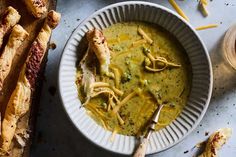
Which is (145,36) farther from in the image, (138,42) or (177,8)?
(177,8)

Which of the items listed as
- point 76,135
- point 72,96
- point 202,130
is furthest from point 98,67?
point 202,130

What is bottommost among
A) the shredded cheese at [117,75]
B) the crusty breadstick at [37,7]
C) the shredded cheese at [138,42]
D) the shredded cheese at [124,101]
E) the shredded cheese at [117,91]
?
the shredded cheese at [124,101]

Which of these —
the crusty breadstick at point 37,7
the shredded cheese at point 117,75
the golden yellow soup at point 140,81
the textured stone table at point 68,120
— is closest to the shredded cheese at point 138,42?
the golden yellow soup at point 140,81

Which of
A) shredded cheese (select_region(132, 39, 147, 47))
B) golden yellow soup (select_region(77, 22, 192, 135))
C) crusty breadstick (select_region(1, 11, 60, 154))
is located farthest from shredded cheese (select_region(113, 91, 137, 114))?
crusty breadstick (select_region(1, 11, 60, 154))

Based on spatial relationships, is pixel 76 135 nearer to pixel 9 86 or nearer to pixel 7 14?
pixel 9 86

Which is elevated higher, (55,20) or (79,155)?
(55,20)

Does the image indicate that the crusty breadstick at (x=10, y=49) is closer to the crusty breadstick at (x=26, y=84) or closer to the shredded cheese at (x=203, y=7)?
the crusty breadstick at (x=26, y=84)
